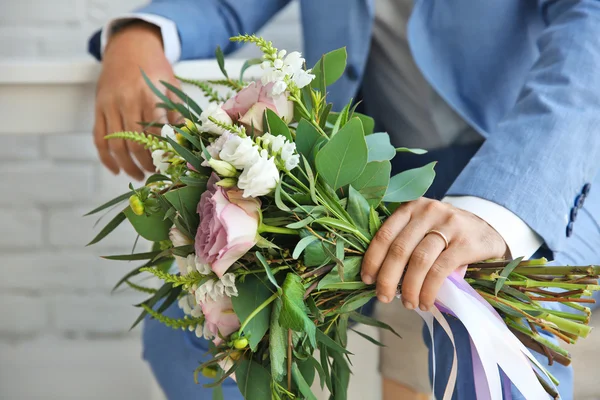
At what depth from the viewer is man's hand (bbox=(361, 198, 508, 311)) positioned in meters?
0.49

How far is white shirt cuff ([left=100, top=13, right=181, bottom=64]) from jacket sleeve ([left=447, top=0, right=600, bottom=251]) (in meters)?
0.48

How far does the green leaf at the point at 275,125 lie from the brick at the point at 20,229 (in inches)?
41.6

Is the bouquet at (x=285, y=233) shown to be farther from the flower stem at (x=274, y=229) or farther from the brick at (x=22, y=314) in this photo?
the brick at (x=22, y=314)

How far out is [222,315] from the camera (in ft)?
1.63

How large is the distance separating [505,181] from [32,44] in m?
1.12

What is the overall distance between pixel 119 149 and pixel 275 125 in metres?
0.38

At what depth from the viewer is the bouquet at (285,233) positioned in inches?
17.9

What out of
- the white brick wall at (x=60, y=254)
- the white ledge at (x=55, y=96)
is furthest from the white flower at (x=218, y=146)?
the white brick wall at (x=60, y=254)

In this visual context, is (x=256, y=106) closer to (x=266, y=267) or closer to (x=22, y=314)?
(x=266, y=267)

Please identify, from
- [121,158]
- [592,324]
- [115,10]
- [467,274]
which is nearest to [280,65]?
[467,274]

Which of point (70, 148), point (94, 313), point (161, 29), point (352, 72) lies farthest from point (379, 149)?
point (94, 313)

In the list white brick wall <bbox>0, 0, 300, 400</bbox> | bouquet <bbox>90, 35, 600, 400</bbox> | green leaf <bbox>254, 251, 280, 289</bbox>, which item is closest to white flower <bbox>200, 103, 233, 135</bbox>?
bouquet <bbox>90, 35, 600, 400</bbox>

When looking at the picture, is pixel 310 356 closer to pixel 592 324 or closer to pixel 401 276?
pixel 401 276

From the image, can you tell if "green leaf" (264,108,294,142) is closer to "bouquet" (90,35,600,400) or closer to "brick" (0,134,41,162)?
"bouquet" (90,35,600,400)
